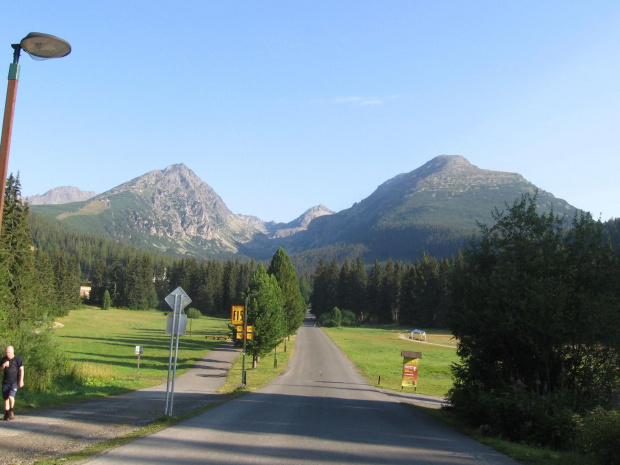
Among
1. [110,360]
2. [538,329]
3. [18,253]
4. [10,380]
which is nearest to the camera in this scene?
[10,380]

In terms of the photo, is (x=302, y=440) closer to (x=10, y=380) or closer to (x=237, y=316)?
(x=10, y=380)

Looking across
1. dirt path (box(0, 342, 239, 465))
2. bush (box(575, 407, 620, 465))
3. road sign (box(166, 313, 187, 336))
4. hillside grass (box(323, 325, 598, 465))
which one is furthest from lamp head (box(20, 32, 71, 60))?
bush (box(575, 407, 620, 465))

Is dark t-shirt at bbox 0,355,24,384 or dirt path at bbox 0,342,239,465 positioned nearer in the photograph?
dirt path at bbox 0,342,239,465

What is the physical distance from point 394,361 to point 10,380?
48621 millimetres

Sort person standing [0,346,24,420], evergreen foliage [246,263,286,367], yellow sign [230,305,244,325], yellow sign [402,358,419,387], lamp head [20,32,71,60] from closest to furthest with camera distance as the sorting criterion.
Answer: lamp head [20,32,71,60] → person standing [0,346,24,420] → yellow sign [402,358,419,387] → yellow sign [230,305,244,325] → evergreen foliage [246,263,286,367]

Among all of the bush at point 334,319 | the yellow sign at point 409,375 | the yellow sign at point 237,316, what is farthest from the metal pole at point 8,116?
the bush at point 334,319

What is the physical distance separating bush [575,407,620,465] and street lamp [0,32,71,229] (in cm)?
1105

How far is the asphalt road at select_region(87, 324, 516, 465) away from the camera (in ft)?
29.2

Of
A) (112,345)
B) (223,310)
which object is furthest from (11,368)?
(223,310)

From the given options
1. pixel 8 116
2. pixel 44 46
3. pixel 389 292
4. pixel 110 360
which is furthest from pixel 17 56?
pixel 389 292

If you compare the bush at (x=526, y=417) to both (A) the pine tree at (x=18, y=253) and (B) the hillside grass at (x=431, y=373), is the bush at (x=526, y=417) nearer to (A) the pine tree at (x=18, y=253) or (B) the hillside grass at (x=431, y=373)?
(B) the hillside grass at (x=431, y=373)

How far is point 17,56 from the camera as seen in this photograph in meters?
7.62

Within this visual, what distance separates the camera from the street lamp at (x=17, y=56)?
7.05 metres

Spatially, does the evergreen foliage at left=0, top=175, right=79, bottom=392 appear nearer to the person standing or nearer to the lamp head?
the person standing
